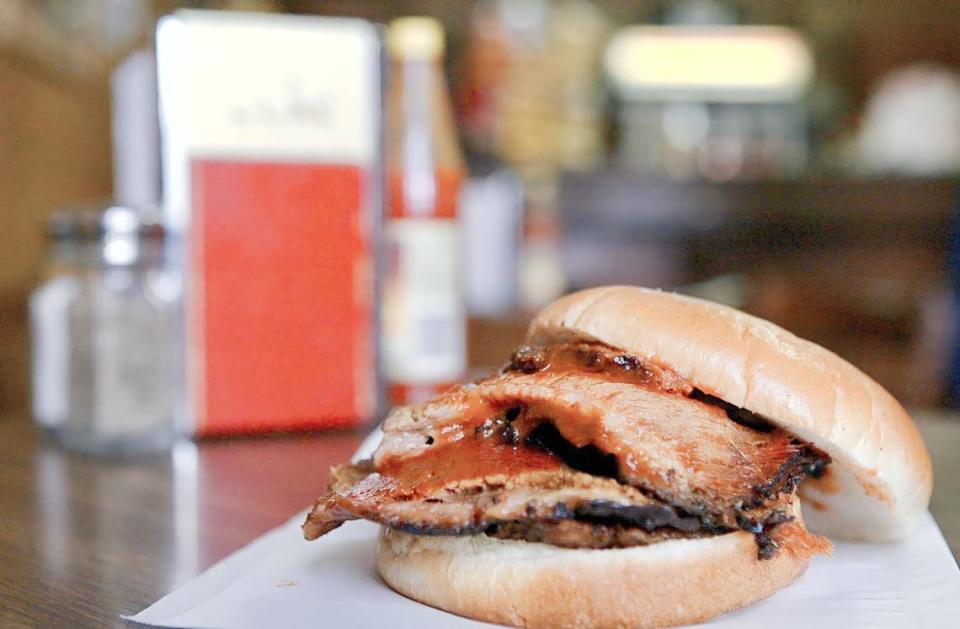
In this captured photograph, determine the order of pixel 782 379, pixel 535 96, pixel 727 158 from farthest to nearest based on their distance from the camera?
pixel 727 158 → pixel 535 96 → pixel 782 379

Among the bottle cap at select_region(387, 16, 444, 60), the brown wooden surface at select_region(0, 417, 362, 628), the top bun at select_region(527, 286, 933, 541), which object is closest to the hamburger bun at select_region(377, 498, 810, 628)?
the top bun at select_region(527, 286, 933, 541)

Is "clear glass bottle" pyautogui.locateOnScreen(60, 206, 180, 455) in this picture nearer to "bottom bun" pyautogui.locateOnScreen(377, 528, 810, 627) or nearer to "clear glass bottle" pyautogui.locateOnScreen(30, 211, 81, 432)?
"clear glass bottle" pyautogui.locateOnScreen(30, 211, 81, 432)

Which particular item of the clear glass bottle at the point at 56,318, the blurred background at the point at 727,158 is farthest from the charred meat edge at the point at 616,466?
the blurred background at the point at 727,158

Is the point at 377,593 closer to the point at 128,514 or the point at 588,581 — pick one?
the point at 588,581

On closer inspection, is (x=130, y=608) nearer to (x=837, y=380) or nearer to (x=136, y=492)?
(x=136, y=492)

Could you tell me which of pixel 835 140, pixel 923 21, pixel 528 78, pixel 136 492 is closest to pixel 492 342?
pixel 136 492

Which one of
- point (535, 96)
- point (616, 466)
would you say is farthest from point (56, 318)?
point (535, 96)
